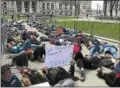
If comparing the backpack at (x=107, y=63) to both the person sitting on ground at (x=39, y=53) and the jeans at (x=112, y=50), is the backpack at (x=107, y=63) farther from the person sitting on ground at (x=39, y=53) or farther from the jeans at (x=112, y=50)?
the person sitting on ground at (x=39, y=53)

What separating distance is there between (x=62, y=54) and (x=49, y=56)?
0.47 meters

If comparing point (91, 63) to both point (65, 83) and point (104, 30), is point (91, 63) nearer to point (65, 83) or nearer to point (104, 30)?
point (65, 83)

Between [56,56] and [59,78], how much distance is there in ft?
4.24

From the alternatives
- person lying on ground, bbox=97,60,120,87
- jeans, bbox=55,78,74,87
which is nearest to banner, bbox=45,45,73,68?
jeans, bbox=55,78,74,87

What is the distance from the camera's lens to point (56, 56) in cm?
826

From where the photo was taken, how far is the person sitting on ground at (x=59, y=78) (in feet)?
29.3

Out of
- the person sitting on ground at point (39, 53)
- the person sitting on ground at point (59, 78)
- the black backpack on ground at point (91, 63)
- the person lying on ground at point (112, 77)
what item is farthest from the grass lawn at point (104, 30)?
the person sitting on ground at point (59, 78)

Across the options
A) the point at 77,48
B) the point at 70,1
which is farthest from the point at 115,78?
the point at 70,1

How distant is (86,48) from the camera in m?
18.1

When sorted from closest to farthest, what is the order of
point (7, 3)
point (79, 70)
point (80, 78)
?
point (80, 78)
point (79, 70)
point (7, 3)

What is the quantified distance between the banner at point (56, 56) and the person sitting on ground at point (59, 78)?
0.68m

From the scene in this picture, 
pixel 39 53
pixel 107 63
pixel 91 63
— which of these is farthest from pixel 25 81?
pixel 39 53

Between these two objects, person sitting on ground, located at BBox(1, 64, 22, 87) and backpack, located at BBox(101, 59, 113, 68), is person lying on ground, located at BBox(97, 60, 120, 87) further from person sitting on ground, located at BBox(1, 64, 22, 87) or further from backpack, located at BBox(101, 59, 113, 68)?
person sitting on ground, located at BBox(1, 64, 22, 87)

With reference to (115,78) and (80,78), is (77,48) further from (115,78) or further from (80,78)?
(115,78)
